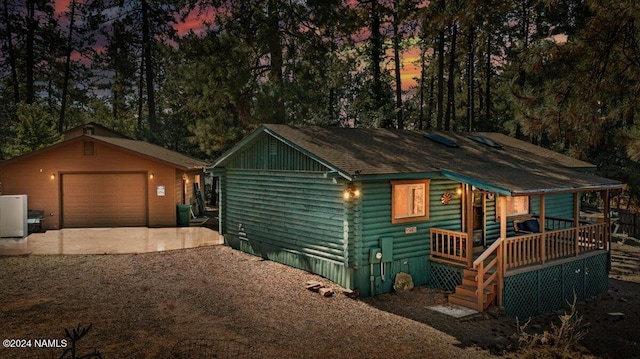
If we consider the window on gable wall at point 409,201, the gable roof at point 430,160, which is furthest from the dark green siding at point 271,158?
the window on gable wall at point 409,201

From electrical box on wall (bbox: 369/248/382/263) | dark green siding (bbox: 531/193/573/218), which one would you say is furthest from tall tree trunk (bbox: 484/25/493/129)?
electrical box on wall (bbox: 369/248/382/263)

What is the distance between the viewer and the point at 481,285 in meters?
11.4

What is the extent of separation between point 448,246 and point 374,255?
2065 mm

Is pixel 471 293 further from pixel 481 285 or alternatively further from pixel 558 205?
pixel 558 205

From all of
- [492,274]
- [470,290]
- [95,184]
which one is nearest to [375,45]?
[95,184]

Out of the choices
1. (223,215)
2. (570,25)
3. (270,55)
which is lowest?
(223,215)

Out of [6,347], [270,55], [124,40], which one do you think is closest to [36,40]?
[124,40]

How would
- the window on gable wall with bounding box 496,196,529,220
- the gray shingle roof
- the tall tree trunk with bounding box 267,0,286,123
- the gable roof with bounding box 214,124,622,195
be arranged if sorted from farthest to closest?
the tall tree trunk with bounding box 267,0,286,123
the window on gable wall with bounding box 496,196,529,220
the gray shingle roof
the gable roof with bounding box 214,124,622,195

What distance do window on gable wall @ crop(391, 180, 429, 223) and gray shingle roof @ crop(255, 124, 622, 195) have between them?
49 cm

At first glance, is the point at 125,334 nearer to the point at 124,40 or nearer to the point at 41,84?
the point at 124,40

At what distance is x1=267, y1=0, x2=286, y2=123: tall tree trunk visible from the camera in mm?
25641

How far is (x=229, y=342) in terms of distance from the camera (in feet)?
28.1

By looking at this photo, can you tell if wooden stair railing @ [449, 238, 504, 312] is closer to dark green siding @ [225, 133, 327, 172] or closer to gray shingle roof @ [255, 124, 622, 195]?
gray shingle roof @ [255, 124, 622, 195]

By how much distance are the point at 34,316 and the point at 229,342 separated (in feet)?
13.7
